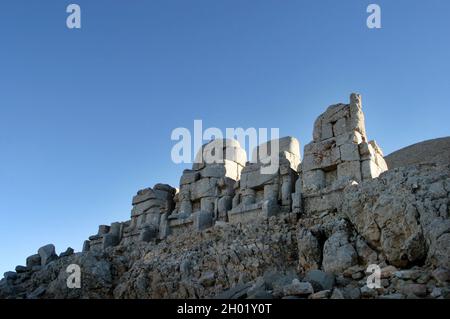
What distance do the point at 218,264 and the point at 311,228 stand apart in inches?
136

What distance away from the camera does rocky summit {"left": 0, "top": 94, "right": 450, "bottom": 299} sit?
10.6m

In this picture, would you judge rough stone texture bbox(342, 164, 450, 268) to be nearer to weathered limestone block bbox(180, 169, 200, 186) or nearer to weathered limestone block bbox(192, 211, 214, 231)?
weathered limestone block bbox(192, 211, 214, 231)

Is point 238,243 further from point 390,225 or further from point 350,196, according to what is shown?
point 390,225

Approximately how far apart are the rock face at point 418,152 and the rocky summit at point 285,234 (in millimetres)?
9284

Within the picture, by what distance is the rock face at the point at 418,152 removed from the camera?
25734mm

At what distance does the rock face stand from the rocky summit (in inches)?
366

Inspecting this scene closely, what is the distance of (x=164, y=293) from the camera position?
53.4 ft

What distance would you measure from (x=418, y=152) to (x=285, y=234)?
15.8 meters

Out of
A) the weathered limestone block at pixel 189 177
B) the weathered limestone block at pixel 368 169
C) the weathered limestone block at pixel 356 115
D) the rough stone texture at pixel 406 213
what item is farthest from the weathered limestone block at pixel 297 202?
the weathered limestone block at pixel 189 177

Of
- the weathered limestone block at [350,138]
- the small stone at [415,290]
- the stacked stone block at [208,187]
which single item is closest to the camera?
the small stone at [415,290]

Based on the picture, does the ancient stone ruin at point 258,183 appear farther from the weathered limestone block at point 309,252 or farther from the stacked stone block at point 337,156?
the weathered limestone block at point 309,252

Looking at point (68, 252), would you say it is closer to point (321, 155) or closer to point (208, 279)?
point (208, 279)

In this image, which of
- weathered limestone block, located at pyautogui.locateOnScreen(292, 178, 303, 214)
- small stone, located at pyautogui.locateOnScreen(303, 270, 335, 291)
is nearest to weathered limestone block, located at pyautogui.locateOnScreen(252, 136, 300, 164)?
weathered limestone block, located at pyautogui.locateOnScreen(292, 178, 303, 214)

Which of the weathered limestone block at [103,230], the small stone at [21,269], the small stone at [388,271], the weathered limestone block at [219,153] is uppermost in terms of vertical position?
the weathered limestone block at [219,153]
